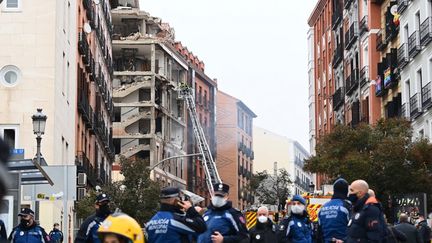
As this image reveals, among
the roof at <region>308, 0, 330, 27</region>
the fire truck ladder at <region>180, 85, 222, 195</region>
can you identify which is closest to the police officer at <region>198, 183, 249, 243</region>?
the roof at <region>308, 0, 330, 27</region>

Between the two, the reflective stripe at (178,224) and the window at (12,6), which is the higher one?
the window at (12,6)

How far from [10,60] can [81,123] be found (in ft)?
40.8

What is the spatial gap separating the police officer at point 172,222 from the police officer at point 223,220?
186 cm

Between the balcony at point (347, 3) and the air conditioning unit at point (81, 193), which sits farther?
the balcony at point (347, 3)

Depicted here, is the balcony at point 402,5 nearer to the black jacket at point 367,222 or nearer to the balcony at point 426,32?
the balcony at point 426,32

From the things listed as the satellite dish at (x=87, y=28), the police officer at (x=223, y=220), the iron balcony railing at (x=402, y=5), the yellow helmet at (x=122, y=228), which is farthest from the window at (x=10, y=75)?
the yellow helmet at (x=122, y=228)

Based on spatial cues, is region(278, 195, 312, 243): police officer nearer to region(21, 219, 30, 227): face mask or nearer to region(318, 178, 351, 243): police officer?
region(318, 178, 351, 243): police officer

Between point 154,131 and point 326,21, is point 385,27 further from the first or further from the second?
point 154,131

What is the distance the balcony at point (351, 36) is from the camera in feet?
217

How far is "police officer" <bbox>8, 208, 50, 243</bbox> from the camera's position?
18.6 metres

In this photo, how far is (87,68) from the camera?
56688 millimetres

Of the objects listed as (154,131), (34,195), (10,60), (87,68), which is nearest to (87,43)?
(87,68)

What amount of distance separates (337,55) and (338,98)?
3.12 m

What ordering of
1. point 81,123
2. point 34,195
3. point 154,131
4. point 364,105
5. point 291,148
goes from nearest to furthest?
point 34,195
point 81,123
point 364,105
point 154,131
point 291,148
